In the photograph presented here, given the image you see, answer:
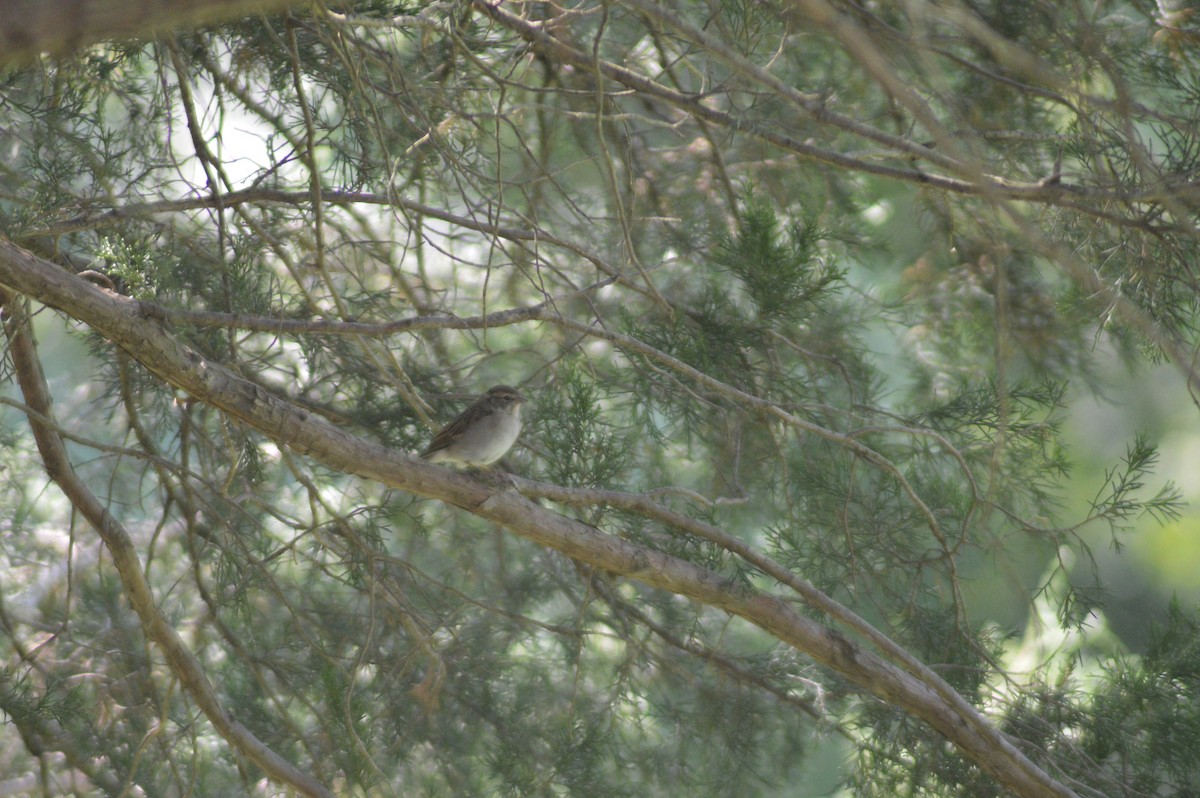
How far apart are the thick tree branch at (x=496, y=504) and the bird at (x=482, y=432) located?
0.87 meters

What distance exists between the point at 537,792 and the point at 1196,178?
268 centimetres

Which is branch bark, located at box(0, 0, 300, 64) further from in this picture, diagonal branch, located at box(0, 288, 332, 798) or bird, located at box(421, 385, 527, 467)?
bird, located at box(421, 385, 527, 467)

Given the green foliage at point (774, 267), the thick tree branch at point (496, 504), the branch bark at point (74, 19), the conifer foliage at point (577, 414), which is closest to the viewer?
the branch bark at point (74, 19)

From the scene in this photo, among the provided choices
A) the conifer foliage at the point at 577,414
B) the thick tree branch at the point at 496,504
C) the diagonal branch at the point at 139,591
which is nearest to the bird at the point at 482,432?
the conifer foliage at the point at 577,414

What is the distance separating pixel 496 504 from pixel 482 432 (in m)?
1.03

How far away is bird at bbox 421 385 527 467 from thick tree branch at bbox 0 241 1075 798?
2.87 ft

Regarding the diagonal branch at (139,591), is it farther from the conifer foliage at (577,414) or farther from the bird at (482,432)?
the bird at (482,432)

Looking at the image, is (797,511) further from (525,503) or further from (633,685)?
(525,503)

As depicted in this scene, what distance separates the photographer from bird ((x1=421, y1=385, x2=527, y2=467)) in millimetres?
3850

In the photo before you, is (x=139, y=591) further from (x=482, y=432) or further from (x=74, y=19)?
(x=74, y=19)

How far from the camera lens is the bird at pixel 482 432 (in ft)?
12.6

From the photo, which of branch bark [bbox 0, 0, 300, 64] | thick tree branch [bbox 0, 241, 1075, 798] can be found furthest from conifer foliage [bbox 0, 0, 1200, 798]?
branch bark [bbox 0, 0, 300, 64]

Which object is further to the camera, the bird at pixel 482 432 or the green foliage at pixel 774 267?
the bird at pixel 482 432

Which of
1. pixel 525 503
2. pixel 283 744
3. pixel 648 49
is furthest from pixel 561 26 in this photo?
pixel 283 744
